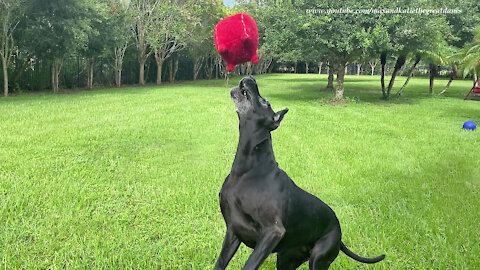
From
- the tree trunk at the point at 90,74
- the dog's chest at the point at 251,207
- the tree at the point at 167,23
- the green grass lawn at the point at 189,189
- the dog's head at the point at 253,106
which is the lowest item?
the green grass lawn at the point at 189,189

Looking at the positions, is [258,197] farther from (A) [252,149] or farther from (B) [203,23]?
(B) [203,23]

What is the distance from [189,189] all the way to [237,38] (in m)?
3.21

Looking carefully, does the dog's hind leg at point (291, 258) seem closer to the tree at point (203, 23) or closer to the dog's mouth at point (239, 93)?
the dog's mouth at point (239, 93)

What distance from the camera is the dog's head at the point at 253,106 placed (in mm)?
1575

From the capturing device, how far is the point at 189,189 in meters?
4.56

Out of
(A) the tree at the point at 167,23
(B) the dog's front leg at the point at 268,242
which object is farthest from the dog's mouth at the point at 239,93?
(A) the tree at the point at 167,23

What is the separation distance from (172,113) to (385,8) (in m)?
8.39

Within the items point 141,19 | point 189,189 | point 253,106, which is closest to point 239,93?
point 253,106

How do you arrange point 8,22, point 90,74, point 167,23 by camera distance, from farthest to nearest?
1. point 167,23
2. point 90,74
3. point 8,22

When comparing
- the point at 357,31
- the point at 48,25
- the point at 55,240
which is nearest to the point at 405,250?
the point at 55,240

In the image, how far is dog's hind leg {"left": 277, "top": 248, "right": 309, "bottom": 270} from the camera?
1851 millimetres

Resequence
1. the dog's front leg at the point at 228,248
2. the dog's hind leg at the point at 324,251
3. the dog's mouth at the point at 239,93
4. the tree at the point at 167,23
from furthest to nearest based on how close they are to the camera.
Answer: the tree at the point at 167,23, the dog's hind leg at the point at 324,251, the dog's front leg at the point at 228,248, the dog's mouth at the point at 239,93

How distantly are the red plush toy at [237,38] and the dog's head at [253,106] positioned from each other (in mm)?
152

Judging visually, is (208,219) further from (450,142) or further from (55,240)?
(450,142)
